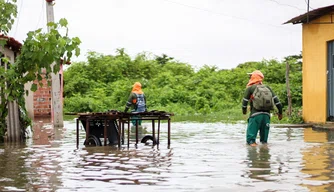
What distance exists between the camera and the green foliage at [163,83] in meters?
45.6

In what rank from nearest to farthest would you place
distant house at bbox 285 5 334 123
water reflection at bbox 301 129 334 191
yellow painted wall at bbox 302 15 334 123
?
water reflection at bbox 301 129 334 191
distant house at bbox 285 5 334 123
yellow painted wall at bbox 302 15 334 123

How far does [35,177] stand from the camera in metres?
10.5

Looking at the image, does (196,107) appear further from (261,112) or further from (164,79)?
(261,112)

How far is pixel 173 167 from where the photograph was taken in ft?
38.2

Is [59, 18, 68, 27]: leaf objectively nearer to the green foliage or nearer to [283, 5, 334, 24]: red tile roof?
[283, 5, 334, 24]: red tile roof

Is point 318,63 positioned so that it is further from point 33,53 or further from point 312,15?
point 33,53

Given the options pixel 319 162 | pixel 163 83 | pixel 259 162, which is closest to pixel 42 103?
pixel 163 83

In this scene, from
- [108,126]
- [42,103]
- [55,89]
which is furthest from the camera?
[42,103]

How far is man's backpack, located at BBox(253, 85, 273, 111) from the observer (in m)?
15.7

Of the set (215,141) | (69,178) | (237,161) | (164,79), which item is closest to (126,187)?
(69,178)

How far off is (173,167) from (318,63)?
14.4 m

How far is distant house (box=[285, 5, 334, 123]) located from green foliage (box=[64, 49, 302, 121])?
48.5 ft

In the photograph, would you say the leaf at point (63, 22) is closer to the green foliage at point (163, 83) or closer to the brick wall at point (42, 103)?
the brick wall at point (42, 103)

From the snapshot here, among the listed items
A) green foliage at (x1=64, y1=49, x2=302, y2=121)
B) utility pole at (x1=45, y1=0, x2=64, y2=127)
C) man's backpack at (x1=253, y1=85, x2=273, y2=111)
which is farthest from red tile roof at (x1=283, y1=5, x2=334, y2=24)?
green foliage at (x1=64, y1=49, x2=302, y2=121)
